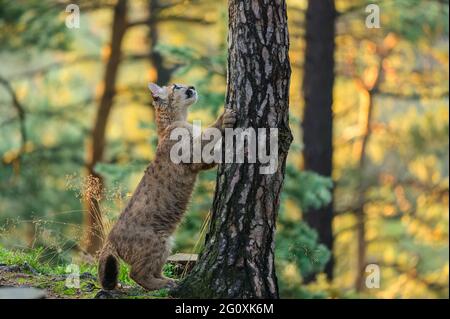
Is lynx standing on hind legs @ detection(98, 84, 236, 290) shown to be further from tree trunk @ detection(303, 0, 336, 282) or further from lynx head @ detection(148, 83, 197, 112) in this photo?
tree trunk @ detection(303, 0, 336, 282)

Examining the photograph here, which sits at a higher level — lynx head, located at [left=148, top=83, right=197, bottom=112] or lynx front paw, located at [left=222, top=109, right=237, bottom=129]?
lynx head, located at [left=148, top=83, right=197, bottom=112]

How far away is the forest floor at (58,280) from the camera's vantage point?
747cm

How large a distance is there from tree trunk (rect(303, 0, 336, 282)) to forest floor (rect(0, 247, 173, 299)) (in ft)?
25.0

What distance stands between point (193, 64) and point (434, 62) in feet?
37.0

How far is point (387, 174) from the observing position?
2338 cm

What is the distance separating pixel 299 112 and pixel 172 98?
11234 millimetres

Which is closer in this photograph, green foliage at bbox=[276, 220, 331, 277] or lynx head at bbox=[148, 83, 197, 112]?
lynx head at bbox=[148, 83, 197, 112]

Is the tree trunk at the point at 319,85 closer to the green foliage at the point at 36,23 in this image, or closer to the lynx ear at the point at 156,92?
the green foliage at the point at 36,23

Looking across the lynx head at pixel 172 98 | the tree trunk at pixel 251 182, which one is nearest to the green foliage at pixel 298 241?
the lynx head at pixel 172 98

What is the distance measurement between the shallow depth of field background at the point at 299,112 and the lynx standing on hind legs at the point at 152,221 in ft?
22.8

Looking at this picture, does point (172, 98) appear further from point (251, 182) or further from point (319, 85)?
point (319, 85)

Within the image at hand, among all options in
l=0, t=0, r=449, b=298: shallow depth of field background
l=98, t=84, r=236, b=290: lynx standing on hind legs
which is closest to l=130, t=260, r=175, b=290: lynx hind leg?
l=98, t=84, r=236, b=290: lynx standing on hind legs

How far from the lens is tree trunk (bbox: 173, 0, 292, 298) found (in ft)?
23.4
